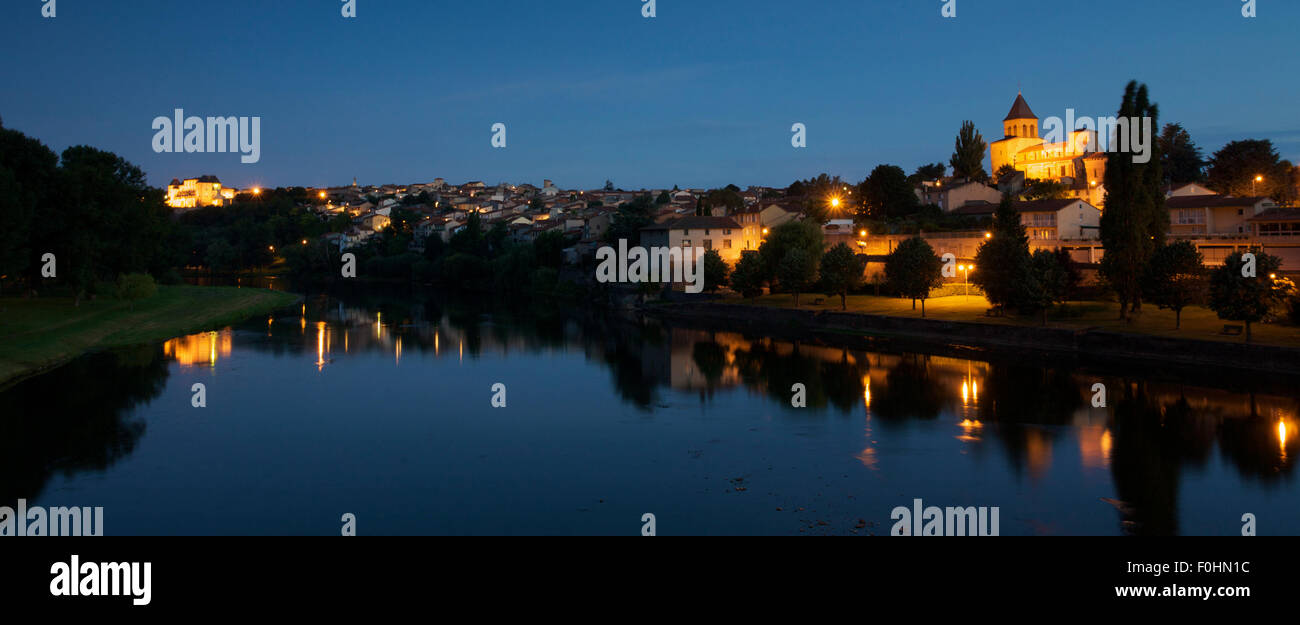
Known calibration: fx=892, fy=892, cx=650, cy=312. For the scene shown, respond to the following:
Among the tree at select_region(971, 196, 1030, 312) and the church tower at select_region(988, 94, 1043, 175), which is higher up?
the church tower at select_region(988, 94, 1043, 175)

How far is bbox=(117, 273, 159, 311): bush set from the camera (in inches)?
1672

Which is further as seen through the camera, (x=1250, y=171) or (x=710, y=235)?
(x=710, y=235)

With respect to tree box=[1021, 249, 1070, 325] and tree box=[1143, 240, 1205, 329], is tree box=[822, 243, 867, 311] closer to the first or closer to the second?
tree box=[1021, 249, 1070, 325]

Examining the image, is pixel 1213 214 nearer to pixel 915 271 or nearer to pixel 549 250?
pixel 915 271

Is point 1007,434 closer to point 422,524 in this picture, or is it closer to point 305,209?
point 422,524

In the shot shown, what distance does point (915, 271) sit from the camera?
4041cm

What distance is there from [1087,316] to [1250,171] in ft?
95.7

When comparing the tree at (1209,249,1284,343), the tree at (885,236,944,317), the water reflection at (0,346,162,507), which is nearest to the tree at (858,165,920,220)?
the tree at (885,236,944,317)

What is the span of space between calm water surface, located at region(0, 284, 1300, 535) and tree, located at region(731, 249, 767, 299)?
17919 millimetres

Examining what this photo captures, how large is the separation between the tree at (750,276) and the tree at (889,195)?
17683mm

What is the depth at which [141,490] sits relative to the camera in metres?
14.8

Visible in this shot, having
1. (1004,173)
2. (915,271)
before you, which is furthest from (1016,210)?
(1004,173)

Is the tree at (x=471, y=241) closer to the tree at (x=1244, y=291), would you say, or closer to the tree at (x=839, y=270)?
the tree at (x=839, y=270)

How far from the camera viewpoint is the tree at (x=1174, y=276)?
95.7 ft
